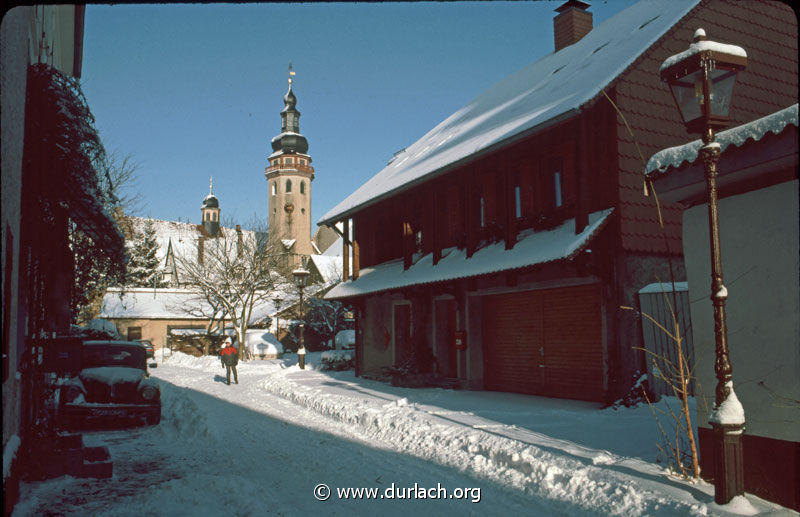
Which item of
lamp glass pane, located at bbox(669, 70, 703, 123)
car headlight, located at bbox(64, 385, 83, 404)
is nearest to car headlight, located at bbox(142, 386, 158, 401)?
car headlight, located at bbox(64, 385, 83, 404)

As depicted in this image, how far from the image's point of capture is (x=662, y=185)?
6426 mm

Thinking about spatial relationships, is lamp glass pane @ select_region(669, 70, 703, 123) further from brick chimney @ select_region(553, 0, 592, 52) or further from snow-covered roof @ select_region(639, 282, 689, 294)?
brick chimney @ select_region(553, 0, 592, 52)

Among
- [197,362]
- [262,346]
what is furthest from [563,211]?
[262,346]

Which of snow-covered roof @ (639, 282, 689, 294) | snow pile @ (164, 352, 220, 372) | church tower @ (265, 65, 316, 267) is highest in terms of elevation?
church tower @ (265, 65, 316, 267)

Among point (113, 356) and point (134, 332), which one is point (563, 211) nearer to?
point (113, 356)

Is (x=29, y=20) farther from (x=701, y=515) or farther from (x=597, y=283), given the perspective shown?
(x=597, y=283)

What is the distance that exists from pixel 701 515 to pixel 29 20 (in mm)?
8615

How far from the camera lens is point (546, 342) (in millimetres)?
14117

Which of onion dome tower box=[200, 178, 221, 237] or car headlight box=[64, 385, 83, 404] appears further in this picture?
onion dome tower box=[200, 178, 221, 237]

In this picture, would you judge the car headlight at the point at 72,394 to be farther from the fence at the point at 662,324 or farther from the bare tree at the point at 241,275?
the bare tree at the point at 241,275

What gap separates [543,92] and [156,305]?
4464cm

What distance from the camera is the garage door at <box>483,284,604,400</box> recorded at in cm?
1279

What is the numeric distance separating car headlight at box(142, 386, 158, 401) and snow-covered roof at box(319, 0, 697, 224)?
8.55 m

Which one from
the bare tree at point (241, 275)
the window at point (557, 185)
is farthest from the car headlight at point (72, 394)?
the bare tree at point (241, 275)
